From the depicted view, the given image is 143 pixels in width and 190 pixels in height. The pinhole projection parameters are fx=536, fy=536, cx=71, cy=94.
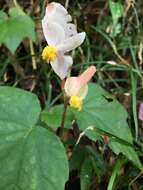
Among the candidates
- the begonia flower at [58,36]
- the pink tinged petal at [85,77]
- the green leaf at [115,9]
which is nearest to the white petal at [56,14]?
the begonia flower at [58,36]

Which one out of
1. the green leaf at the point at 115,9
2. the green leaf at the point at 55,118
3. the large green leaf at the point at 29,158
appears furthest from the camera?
the green leaf at the point at 115,9

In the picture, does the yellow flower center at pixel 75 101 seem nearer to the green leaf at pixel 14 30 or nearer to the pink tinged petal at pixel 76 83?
the pink tinged petal at pixel 76 83

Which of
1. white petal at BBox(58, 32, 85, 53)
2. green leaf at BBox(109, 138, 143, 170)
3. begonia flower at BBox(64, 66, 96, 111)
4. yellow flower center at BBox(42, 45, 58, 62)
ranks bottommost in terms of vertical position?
green leaf at BBox(109, 138, 143, 170)

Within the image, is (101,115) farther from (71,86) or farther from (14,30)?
(14,30)

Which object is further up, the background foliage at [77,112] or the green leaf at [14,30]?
the green leaf at [14,30]

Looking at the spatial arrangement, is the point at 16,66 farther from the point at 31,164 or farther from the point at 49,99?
the point at 31,164

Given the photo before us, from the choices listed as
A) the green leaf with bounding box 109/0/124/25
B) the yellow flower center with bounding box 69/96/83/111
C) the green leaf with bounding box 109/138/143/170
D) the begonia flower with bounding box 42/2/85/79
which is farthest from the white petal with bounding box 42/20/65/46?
the green leaf with bounding box 109/0/124/25

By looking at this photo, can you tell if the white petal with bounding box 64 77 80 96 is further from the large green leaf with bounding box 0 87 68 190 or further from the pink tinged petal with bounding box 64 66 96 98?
the large green leaf with bounding box 0 87 68 190
